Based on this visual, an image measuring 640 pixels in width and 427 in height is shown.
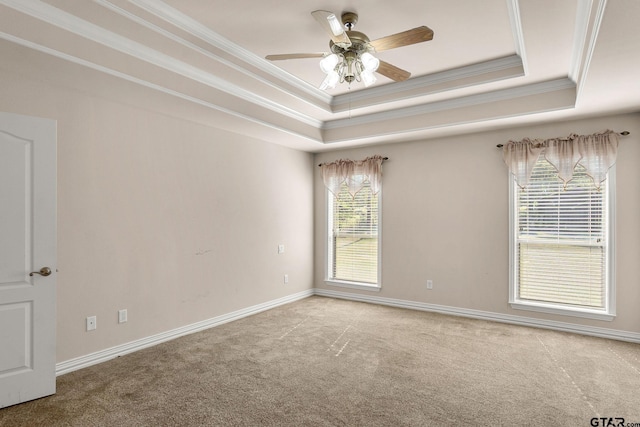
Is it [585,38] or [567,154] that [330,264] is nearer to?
[567,154]

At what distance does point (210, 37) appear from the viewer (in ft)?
9.69

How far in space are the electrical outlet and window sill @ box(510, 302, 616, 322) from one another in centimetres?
458

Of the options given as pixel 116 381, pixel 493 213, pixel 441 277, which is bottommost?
pixel 116 381

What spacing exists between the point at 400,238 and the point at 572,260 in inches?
82.4

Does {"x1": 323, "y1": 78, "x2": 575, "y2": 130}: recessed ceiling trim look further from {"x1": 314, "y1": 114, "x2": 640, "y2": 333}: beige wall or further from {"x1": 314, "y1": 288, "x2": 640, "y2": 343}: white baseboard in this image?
{"x1": 314, "y1": 288, "x2": 640, "y2": 343}: white baseboard

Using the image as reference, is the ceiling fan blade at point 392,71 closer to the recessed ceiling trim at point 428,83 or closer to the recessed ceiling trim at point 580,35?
the recessed ceiling trim at point 580,35

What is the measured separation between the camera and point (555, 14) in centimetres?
249

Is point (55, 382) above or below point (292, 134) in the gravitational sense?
below

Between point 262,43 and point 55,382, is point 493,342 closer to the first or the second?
point 262,43

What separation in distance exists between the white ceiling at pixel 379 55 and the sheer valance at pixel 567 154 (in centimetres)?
30

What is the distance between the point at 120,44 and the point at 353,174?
12.1 feet

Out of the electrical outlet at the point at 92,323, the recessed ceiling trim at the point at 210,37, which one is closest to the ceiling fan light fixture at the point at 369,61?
the recessed ceiling trim at the point at 210,37

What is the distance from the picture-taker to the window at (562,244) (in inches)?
159

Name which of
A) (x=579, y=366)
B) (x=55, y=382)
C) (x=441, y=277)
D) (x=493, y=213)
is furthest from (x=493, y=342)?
(x=55, y=382)
